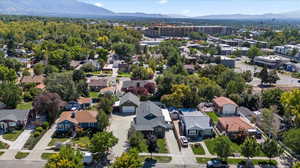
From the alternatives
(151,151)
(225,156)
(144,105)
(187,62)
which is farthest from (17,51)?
(225,156)

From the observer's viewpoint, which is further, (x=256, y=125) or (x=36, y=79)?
(x=36, y=79)

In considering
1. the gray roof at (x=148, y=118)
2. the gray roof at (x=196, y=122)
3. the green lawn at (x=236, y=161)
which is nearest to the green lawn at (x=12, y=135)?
the gray roof at (x=148, y=118)

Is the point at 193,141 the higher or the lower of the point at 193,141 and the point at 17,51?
the lower

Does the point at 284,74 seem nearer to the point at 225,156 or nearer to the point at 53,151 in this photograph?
the point at 225,156

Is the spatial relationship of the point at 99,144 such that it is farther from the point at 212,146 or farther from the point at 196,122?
the point at 196,122

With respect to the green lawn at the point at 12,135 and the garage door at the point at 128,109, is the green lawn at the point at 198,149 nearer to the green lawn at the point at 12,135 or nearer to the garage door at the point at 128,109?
the garage door at the point at 128,109

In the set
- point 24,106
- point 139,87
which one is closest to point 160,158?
point 139,87

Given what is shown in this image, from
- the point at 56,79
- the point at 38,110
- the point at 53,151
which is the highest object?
the point at 56,79
